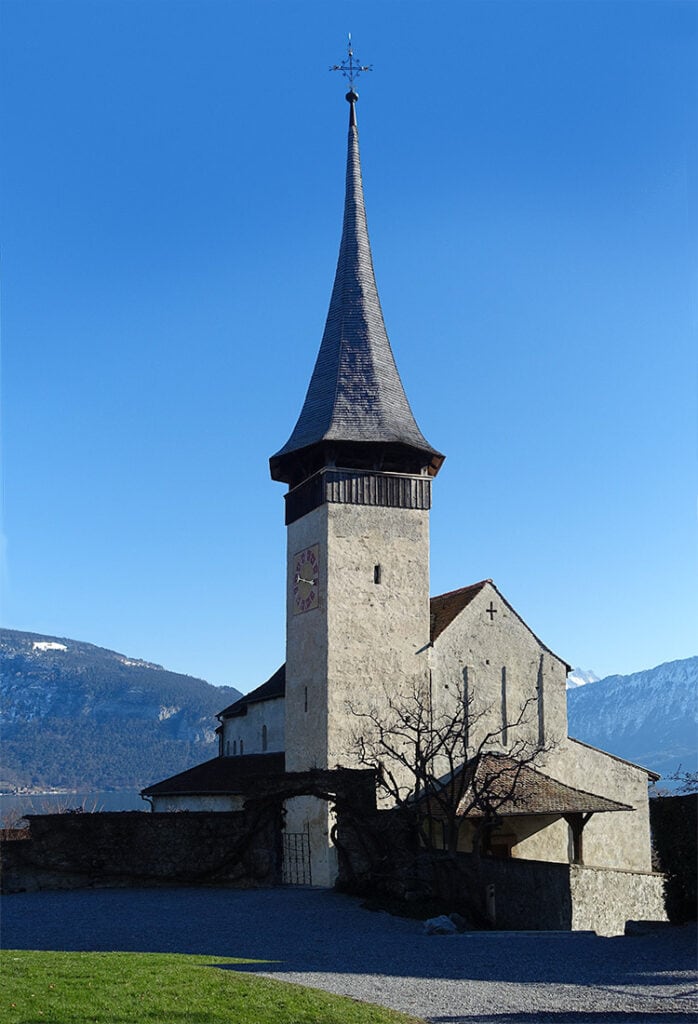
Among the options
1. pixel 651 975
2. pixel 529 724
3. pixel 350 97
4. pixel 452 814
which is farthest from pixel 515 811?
pixel 350 97

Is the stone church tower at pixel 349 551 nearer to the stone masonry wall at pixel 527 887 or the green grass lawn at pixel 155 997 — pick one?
the stone masonry wall at pixel 527 887

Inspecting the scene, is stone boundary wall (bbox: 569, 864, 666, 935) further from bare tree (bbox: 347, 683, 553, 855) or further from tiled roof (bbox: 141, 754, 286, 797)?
tiled roof (bbox: 141, 754, 286, 797)

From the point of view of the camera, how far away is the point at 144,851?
2842cm

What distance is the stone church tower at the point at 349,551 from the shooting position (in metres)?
33.1

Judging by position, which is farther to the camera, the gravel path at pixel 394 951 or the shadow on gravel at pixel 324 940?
the shadow on gravel at pixel 324 940

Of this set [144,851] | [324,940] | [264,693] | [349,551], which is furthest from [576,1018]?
[264,693]

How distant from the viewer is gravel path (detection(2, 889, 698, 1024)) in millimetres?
13508

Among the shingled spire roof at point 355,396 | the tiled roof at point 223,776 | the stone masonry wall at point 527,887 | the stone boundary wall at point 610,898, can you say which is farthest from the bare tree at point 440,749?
the shingled spire roof at point 355,396

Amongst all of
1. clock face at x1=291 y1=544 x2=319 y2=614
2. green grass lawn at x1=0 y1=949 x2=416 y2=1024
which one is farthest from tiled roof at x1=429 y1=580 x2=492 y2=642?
green grass lawn at x1=0 y1=949 x2=416 y2=1024

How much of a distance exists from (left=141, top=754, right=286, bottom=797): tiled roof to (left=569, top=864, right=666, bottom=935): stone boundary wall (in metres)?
13.5

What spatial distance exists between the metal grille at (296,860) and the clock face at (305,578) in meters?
6.72

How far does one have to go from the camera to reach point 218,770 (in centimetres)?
4181

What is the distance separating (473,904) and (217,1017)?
13.5 meters

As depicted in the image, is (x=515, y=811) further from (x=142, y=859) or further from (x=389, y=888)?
(x=142, y=859)
